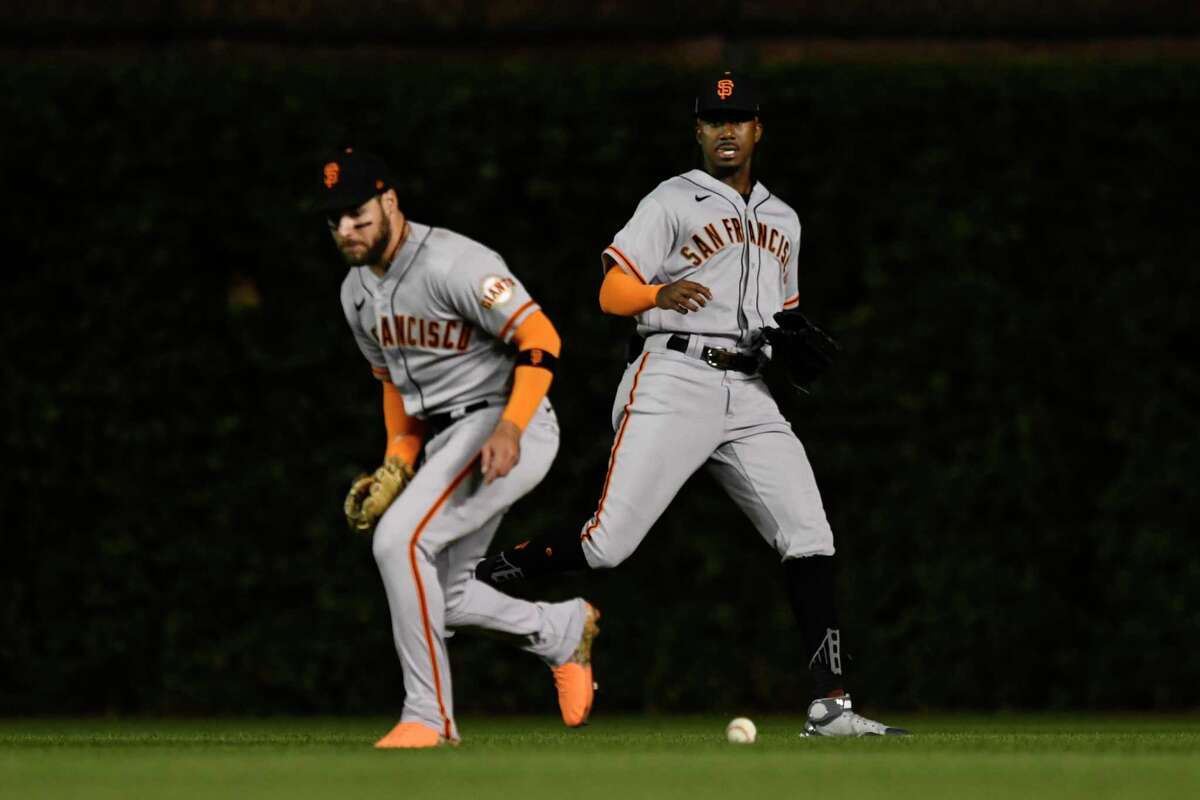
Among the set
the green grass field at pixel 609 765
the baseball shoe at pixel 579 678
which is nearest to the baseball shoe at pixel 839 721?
the green grass field at pixel 609 765

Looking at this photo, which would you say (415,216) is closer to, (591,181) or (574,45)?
(591,181)

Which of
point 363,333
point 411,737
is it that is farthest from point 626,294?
point 411,737

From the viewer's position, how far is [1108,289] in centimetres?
1049

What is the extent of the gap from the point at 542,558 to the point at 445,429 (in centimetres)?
91

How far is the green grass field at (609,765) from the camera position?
5789mm

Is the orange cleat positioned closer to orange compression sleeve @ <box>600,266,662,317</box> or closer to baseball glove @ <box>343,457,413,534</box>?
baseball glove @ <box>343,457,413,534</box>

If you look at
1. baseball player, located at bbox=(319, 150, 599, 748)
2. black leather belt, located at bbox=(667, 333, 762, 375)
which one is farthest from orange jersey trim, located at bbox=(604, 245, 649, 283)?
baseball player, located at bbox=(319, 150, 599, 748)

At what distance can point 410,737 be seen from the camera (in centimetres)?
709

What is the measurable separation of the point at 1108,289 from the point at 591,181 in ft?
8.32

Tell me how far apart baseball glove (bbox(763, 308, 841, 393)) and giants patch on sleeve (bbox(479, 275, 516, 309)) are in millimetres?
1319

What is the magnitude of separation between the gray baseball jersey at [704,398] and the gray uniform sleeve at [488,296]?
3.24ft

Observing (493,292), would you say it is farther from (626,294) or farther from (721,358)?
(721,358)

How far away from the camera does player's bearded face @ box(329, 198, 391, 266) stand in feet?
23.6

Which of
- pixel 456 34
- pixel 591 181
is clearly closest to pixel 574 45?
pixel 456 34
